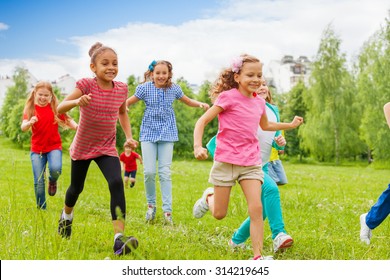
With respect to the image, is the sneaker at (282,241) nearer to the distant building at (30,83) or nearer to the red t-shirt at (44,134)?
the red t-shirt at (44,134)

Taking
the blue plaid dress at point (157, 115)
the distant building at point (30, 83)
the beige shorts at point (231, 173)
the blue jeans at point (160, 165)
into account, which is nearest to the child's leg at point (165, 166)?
the blue jeans at point (160, 165)

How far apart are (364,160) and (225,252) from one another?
162ft

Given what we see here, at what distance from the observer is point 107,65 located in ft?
16.1

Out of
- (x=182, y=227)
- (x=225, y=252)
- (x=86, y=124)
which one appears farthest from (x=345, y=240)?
(x=86, y=124)

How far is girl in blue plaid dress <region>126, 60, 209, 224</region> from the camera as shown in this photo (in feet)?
23.4

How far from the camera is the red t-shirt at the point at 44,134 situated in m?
7.46

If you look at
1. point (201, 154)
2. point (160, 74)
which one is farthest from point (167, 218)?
point (201, 154)

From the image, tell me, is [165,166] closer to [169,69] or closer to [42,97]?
→ [169,69]

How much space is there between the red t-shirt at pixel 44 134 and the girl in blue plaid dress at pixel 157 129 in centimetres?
119

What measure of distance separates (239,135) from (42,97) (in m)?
3.68

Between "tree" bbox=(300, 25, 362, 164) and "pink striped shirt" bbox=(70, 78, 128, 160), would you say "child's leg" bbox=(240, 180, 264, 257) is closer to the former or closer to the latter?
"pink striped shirt" bbox=(70, 78, 128, 160)

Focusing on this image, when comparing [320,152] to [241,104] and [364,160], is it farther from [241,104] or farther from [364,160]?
[241,104]

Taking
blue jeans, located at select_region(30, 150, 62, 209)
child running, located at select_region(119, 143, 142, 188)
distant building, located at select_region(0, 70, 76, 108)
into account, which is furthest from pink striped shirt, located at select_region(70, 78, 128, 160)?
distant building, located at select_region(0, 70, 76, 108)

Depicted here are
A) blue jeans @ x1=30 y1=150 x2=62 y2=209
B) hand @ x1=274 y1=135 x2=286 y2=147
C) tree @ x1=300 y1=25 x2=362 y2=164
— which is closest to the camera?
hand @ x1=274 y1=135 x2=286 y2=147
